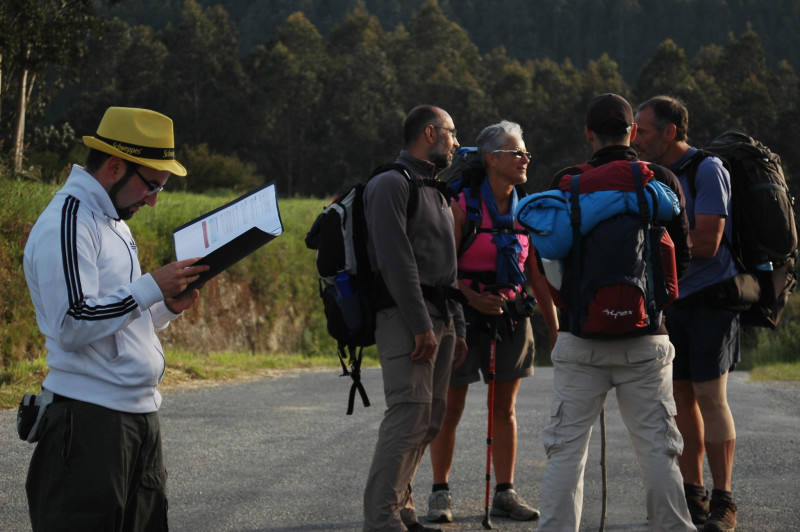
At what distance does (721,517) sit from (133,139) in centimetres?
358

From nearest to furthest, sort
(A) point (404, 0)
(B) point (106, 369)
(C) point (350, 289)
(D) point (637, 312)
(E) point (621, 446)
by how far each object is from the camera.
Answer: (B) point (106, 369) < (D) point (637, 312) < (C) point (350, 289) < (E) point (621, 446) < (A) point (404, 0)

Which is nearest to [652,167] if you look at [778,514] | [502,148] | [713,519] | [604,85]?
[502,148]

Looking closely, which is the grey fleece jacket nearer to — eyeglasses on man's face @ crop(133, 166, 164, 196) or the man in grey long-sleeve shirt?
the man in grey long-sleeve shirt

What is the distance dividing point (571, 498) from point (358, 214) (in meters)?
1.62

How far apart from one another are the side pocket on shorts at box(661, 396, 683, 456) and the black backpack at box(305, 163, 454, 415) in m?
1.36

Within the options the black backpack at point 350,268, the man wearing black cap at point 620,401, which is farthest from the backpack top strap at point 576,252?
the black backpack at point 350,268

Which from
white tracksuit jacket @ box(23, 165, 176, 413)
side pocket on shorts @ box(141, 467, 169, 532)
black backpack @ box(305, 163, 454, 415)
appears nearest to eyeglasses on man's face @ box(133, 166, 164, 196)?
white tracksuit jacket @ box(23, 165, 176, 413)

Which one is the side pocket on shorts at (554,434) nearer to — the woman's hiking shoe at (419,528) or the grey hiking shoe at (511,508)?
the woman's hiking shoe at (419,528)

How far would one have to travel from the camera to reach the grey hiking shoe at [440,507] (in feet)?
18.2

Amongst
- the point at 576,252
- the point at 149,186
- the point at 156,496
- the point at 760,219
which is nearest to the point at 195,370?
A: the point at 760,219

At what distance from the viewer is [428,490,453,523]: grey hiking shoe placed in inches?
219

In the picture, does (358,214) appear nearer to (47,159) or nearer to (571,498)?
(571,498)

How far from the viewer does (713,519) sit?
5.23 metres

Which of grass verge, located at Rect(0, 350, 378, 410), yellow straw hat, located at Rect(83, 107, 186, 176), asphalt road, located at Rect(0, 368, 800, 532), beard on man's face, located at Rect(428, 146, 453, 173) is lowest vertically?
asphalt road, located at Rect(0, 368, 800, 532)
